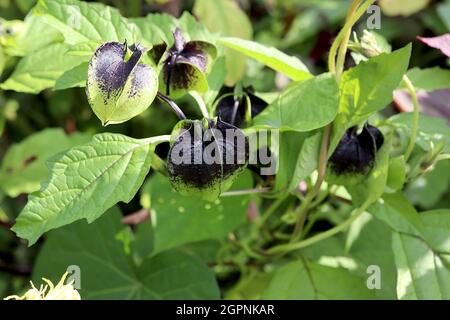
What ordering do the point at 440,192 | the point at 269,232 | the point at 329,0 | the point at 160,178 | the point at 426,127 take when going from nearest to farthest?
1. the point at 426,127
2. the point at 160,178
3. the point at 269,232
4. the point at 440,192
5. the point at 329,0

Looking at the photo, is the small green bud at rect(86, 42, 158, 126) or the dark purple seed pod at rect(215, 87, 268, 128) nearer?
the small green bud at rect(86, 42, 158, 126)

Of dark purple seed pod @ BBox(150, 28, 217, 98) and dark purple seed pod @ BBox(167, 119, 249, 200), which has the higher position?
dark purple seed pod @ BBox(150, 28, 217, 98)

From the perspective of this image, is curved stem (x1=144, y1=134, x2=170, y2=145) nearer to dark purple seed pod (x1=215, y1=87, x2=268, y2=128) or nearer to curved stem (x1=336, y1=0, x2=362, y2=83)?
dark purple seed pod (x1=215, y1=87, x2=268, y2=128)

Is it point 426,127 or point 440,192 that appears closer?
point 426,127

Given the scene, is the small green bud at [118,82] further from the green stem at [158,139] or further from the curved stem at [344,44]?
the curved stem at [344,44]

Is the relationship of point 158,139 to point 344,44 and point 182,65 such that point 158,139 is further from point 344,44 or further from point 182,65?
point 344,44

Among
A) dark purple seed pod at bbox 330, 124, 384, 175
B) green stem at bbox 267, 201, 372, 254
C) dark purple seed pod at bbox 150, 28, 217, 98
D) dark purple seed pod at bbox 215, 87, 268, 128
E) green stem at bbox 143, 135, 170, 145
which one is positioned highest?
dark purple seed pod at bbox 150, 28, 217, 98

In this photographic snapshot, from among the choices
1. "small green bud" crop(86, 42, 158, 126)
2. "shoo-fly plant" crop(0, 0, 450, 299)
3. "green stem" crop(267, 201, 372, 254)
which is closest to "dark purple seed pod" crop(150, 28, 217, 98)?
"shoo-fly plant" crop(0, 0, 450, 299)

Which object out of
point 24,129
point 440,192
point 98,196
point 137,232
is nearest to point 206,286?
point 137,232
